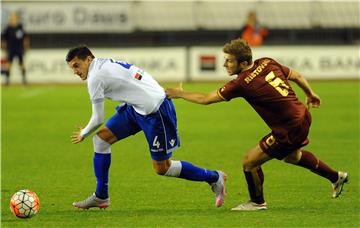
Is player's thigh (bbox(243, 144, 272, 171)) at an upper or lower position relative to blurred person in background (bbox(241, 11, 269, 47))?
upper

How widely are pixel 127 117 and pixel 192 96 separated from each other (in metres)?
0.87

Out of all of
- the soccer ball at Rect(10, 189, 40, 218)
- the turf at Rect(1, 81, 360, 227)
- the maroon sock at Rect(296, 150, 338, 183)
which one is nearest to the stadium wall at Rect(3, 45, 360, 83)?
the turf at Rect(1, 81, 360, 227)

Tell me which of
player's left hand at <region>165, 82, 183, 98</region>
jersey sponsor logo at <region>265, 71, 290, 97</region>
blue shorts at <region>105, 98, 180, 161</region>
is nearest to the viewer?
player's left hand at <region>165, 82, 183, 98</region>

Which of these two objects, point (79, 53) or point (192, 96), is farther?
point (79, 53)

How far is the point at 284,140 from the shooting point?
9.38 meters

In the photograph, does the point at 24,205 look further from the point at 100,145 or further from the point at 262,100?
the point at 262,100

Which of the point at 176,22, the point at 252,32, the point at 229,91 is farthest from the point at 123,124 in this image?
the point at 176,22

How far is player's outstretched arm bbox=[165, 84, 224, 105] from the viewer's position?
9.08m

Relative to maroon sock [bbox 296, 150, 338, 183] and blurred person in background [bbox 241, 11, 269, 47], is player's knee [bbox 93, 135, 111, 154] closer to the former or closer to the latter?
maroon sock [bbox 296, 150, 338, 183]

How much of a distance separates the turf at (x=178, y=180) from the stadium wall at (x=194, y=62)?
7846 mm

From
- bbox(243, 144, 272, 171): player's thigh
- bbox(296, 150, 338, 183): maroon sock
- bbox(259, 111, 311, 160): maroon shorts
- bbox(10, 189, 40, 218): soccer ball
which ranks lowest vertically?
bbox(10, 189, 40, 218): soccer ball

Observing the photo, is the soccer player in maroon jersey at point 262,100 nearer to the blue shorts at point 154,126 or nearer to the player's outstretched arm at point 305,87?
the player's outstretched arm at point 305,87

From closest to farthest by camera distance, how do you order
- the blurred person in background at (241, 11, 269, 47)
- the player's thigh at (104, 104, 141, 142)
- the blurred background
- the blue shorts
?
the blue shorts → the player's thigh at (104, 104, 141, 142) → the blurred person in background at (241, 11, 269, 47) → the blurred background

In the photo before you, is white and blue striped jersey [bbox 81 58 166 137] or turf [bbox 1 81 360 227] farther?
white and blue striped jersey [bbox 81 58 166 137]
